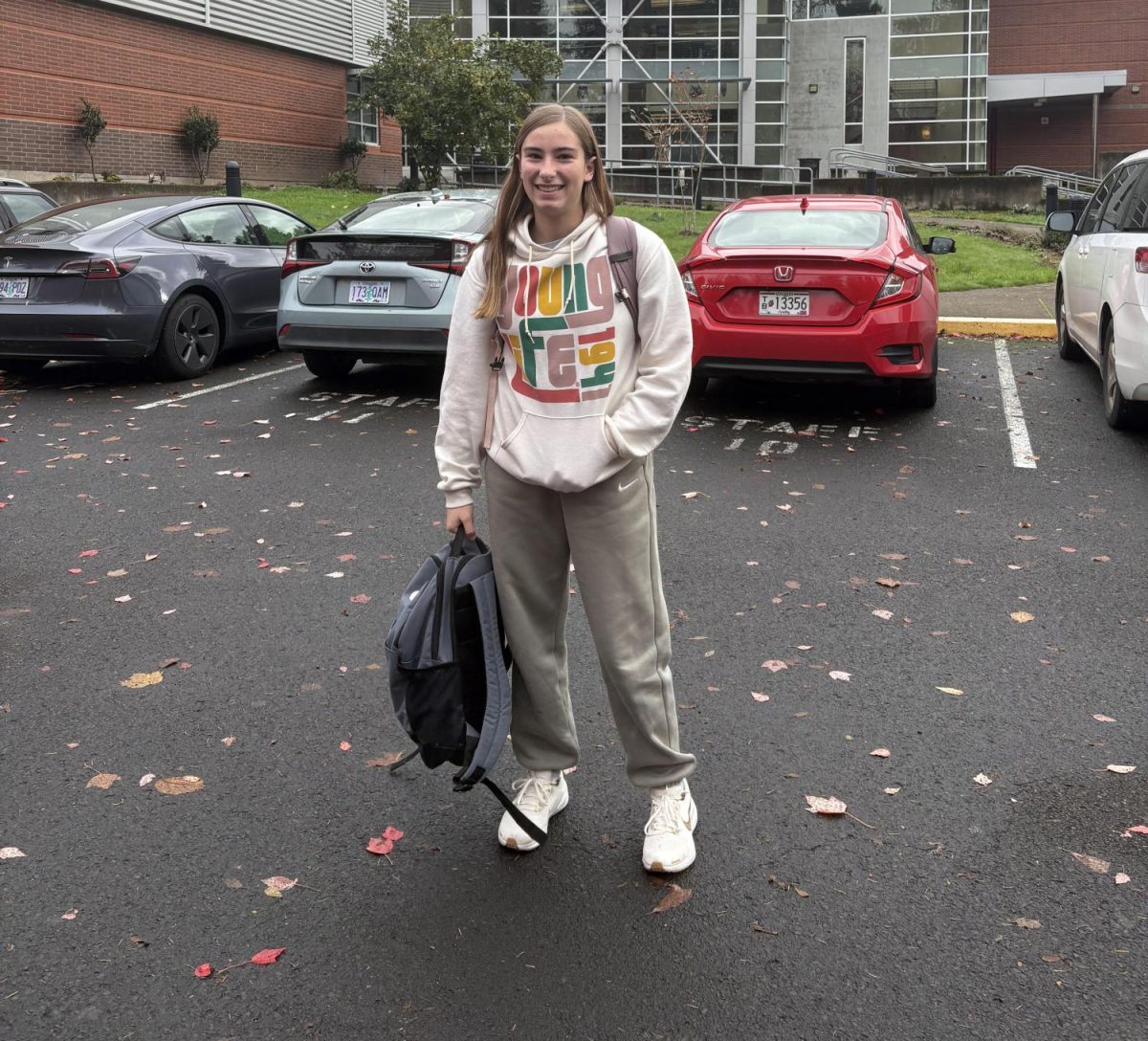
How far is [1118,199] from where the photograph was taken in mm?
9023

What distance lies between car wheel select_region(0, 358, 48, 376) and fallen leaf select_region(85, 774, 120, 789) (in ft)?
27.5

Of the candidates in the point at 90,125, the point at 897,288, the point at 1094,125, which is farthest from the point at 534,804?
the point at 1094,125

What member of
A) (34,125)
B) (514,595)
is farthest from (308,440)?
(34,125)

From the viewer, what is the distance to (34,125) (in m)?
23.2

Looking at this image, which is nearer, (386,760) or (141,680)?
(386,760)

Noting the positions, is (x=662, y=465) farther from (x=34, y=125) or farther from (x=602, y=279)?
(x=34, y=125)

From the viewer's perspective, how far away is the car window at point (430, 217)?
967 cm

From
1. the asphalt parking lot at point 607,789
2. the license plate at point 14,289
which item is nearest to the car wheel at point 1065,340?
the asphalt parking lot at point 607,789

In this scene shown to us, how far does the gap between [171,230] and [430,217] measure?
7.97 ft

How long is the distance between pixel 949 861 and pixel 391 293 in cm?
698

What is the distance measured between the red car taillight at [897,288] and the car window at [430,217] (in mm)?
3088

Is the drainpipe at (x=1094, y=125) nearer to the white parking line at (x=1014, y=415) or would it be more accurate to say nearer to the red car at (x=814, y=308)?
the white parking line at (x=1014, y=415)

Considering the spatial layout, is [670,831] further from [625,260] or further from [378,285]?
[378,285]

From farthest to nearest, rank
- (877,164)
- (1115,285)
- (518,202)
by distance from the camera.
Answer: (877,164)
(1115,285)
(518,202)
